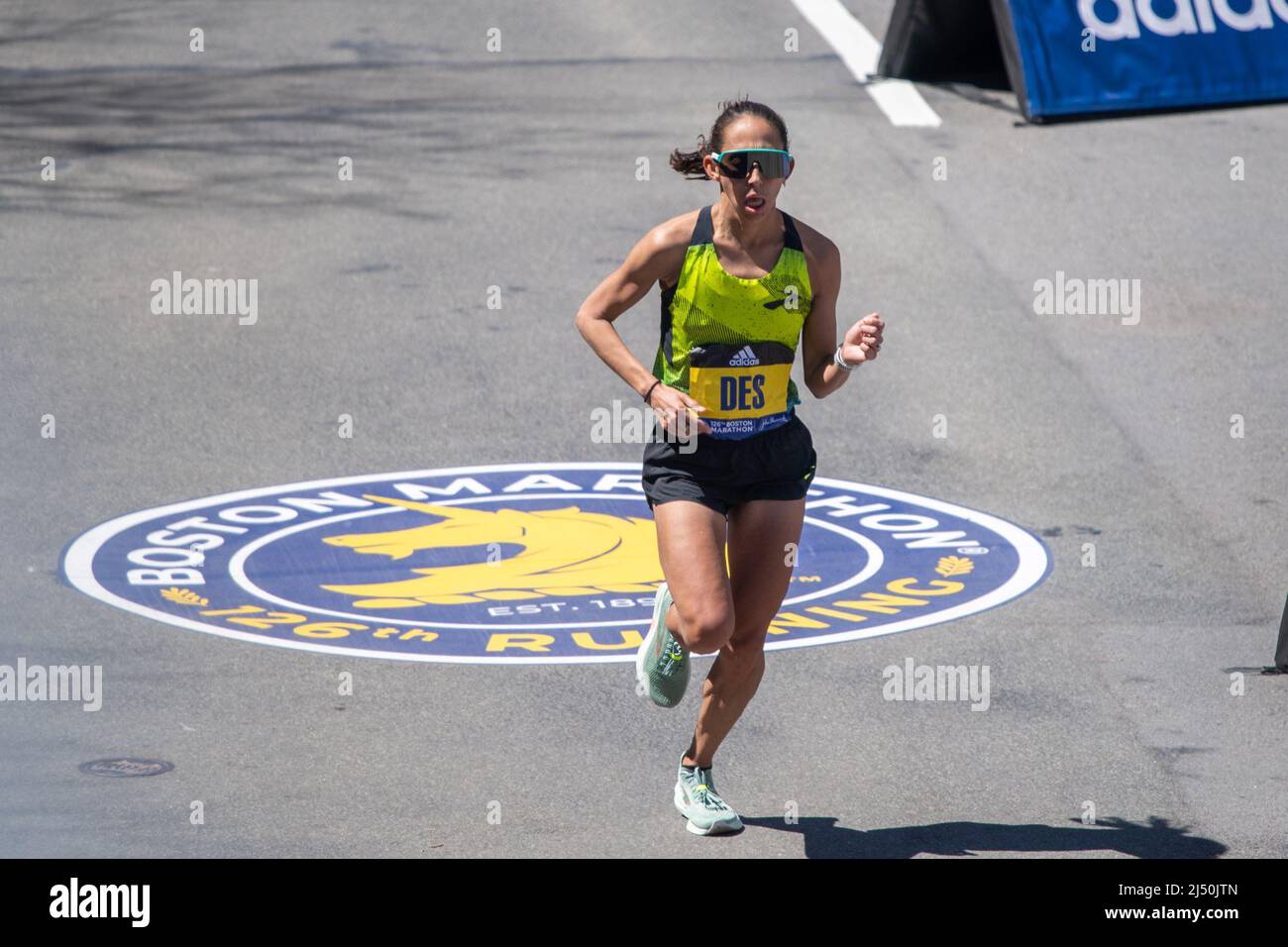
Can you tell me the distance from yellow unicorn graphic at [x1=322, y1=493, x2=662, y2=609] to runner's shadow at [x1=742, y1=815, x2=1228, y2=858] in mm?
2487

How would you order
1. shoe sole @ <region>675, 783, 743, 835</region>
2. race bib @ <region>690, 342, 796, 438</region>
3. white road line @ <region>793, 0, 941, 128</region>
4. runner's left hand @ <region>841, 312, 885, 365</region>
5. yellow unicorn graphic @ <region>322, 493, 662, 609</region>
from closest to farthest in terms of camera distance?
runner's left hand @ <region>841, 312, 885, 365</region> < race bib @ <region>690, 342, 796, 438</region> < shoe sole @ <region>675, 783, 743, 835</region> < yellow unicorn graphic @ <region>322, 493, 662, 609</region> < white road line @ <region>793, 0, 941, 128</region>

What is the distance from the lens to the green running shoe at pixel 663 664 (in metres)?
6.23

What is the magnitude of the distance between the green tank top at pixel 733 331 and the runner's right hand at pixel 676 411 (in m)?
0.14

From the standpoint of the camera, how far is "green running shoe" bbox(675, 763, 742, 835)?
20.2 feet

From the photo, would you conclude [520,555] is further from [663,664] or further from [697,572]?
[697,572]

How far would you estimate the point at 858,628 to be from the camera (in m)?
8.16

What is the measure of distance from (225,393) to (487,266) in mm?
2784

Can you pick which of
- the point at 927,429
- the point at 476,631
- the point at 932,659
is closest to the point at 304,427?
the point at 476,631

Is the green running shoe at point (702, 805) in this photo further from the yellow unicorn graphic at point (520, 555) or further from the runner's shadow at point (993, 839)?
the yellow unicorn graphic at point (520, 555)

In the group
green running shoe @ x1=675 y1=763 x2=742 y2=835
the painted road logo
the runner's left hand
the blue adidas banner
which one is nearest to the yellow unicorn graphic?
the painted road logo

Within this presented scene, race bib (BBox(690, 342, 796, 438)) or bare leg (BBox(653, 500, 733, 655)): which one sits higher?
race bib (BBox(690, 342, 796, 438))

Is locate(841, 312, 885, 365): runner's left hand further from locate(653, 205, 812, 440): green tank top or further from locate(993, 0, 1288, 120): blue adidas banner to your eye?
locate(993, 0, 1288, 120): blue adidas banner

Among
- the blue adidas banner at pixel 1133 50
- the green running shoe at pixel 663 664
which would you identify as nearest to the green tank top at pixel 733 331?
the green running shoe at pixel 663 664

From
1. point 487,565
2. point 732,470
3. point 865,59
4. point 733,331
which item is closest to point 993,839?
point 732,470
